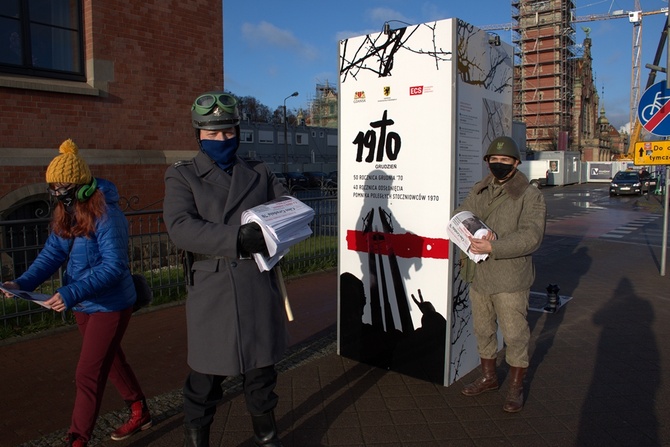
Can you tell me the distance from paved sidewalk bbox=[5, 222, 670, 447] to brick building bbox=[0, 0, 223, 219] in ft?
11.1

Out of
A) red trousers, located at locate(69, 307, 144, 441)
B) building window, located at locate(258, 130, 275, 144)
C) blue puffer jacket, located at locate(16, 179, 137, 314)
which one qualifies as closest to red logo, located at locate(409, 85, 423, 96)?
blue puffer jacket, located at locate(16, 179, 137, 314)

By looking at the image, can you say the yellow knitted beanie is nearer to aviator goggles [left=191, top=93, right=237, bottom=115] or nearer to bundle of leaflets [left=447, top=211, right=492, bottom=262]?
aviator goggles [left=191, top=93, right=237, bottom=115]

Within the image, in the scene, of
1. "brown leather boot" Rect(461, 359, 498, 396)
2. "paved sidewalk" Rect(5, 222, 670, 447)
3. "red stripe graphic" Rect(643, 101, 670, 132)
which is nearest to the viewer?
"paved sidewalk" Rect(5, 222, 670, 447)

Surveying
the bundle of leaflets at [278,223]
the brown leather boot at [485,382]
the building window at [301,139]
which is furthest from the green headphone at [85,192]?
the building window at [301,139]

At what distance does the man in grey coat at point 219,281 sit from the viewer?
2.81 m

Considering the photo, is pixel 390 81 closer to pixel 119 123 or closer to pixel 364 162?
pixel 364 162

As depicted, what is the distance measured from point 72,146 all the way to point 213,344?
148cm

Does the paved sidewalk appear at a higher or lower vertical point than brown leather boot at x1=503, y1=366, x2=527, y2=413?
lower

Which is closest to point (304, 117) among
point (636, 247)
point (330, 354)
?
point (636, 247)

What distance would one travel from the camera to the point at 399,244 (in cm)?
438

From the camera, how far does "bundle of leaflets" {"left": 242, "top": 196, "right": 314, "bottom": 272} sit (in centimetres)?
263

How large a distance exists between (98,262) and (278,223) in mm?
1262

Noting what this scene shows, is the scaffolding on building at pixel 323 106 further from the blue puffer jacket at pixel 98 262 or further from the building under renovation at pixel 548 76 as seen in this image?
the blue puffer jacket at pixel 98 262

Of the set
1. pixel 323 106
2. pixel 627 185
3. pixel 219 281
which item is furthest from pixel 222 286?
pixel 323 106
